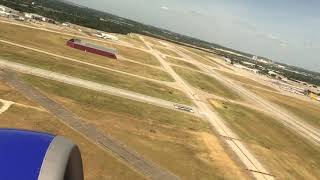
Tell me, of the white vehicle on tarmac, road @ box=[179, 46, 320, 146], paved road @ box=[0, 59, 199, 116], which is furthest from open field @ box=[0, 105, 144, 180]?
road @ box=[179, 46, 320, 146]

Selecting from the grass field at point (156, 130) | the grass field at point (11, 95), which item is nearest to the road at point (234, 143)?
the grass field at point (156, 130)

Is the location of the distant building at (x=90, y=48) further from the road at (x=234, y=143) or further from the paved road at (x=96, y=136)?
the paved road at (x=96, y=136)

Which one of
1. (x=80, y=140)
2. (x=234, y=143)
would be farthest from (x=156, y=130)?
(x=80, y=140)

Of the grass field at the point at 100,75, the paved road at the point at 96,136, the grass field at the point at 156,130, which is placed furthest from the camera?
the grass field at the point at 100,75

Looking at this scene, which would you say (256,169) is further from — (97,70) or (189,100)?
(97,70)

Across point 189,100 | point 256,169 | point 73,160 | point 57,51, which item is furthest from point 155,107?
point 73,160

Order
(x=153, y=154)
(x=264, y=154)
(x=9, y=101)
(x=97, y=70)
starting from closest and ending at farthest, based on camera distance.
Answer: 1. (x=153, y=154)
2. (x=9, y=101)
3. (x=264, y=154)
4. (x=97, y=70)

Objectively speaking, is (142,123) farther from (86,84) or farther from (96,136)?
(86,84)
